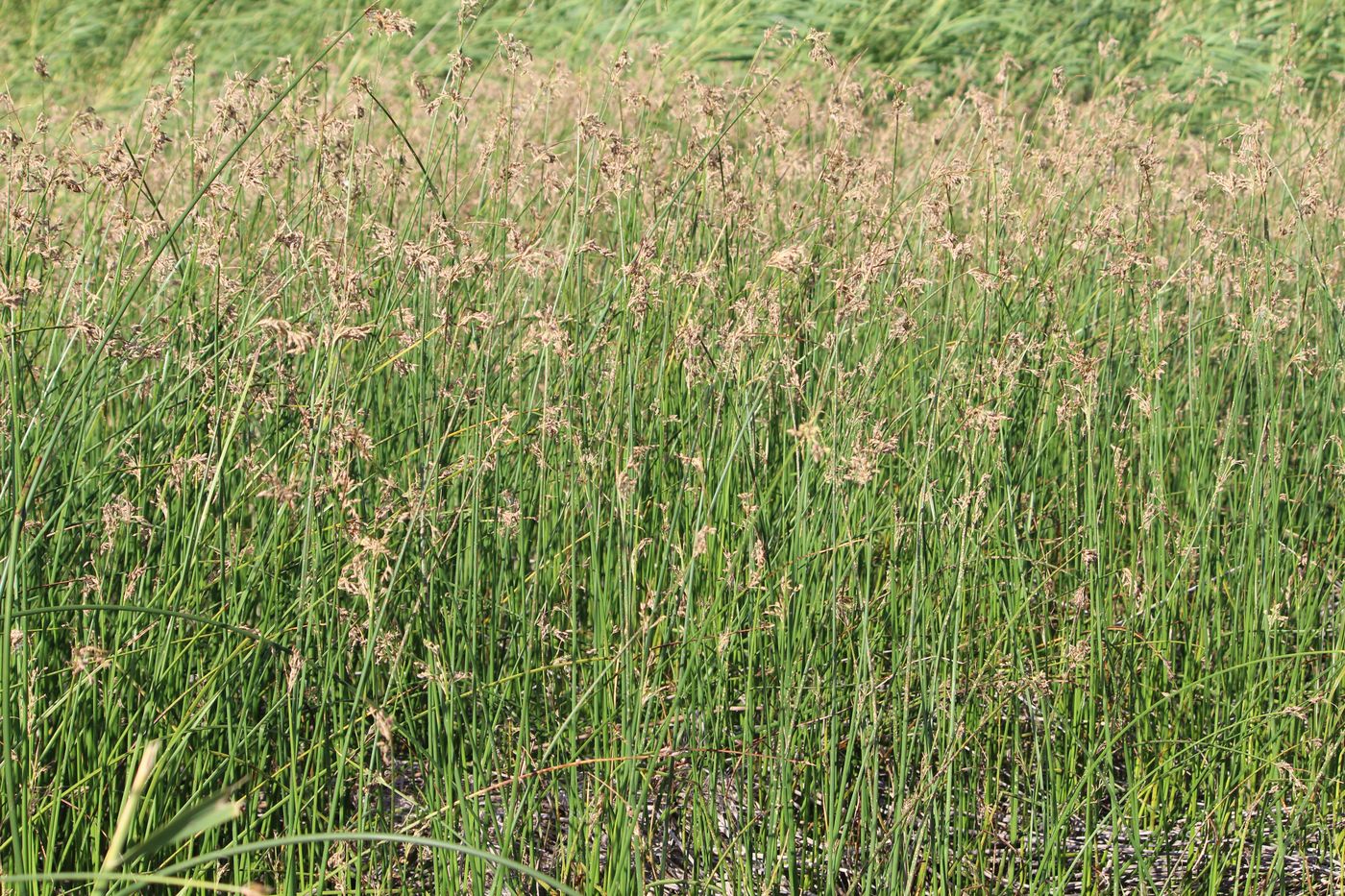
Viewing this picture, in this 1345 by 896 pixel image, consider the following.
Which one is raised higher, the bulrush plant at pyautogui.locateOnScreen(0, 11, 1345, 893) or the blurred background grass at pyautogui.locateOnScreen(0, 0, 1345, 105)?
the blurred background grass at pyautogui.locateOnScreen(0, 0, 1345, 105)

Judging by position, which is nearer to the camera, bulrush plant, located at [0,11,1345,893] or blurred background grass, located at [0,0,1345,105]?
bulrush plant, located at [0,11,1345,893]

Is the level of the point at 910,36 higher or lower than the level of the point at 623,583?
higher

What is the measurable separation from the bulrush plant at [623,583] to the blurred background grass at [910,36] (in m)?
4.14

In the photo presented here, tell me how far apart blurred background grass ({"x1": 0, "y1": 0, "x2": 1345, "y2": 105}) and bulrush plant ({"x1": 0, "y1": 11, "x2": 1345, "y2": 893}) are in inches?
163

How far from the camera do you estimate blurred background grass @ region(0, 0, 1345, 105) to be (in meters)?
6.87

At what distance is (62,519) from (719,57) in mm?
5679

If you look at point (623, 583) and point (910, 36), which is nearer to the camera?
point (623, 583)

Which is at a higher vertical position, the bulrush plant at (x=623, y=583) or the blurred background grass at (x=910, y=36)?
the blurred background grass at (x=910, y=36)

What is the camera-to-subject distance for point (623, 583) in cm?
181

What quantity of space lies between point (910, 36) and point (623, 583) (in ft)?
20.1

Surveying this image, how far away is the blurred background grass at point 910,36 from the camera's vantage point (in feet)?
22.5

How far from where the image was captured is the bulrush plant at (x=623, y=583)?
5.69 feet

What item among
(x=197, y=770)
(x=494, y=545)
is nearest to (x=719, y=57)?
(x=494, y=545)

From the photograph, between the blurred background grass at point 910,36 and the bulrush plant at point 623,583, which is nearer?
the bulrush plant at point 623,583
